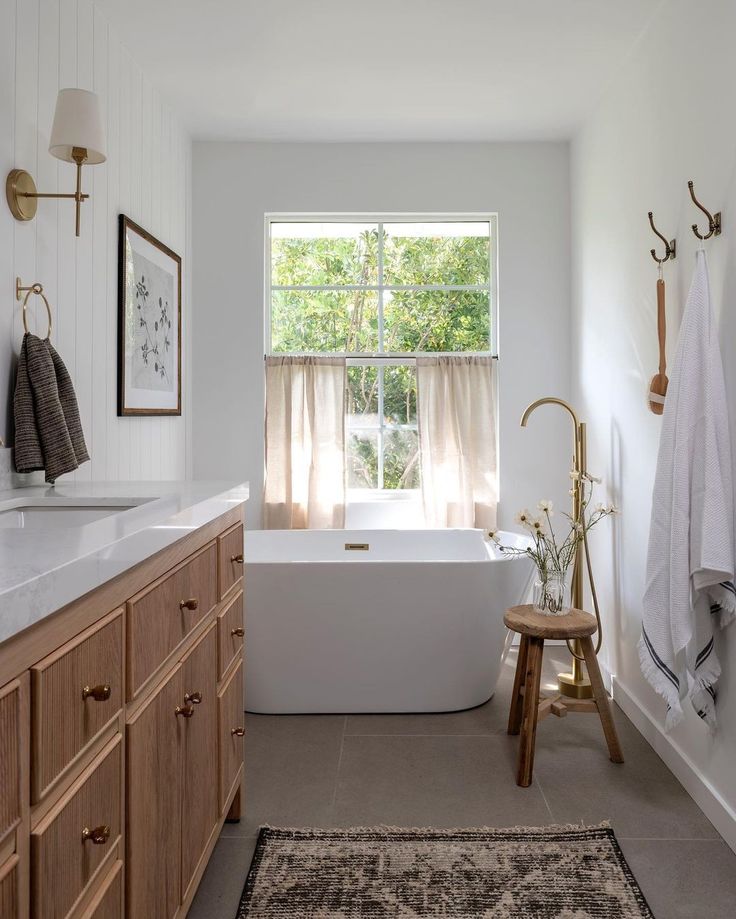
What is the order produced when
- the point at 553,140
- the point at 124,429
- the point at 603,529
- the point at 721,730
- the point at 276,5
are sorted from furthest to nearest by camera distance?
the point at 553,140 < the point at 603,529 < the point at 124,429 < the point at 276,5 < the point at 721,730

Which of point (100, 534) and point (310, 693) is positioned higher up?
point (100, 534)

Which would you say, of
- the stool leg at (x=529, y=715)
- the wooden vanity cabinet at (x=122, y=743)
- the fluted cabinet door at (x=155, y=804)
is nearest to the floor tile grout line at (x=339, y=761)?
the wooden vanity cabinet at (x=122, y=743)

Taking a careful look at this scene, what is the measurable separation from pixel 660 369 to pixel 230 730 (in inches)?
72.5

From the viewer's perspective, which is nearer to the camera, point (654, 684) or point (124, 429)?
point (654, 684)

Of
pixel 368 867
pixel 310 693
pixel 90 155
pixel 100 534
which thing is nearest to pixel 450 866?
pixel 368 867

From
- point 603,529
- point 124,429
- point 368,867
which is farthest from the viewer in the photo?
point 603,529

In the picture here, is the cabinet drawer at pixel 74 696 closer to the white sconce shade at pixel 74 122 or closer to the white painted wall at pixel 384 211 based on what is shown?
the white sconce shade at pixel 74 122

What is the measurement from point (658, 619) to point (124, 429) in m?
2.09

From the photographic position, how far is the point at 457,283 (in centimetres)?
411

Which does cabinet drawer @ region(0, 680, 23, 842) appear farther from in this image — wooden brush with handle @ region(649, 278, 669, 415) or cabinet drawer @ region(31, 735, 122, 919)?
wooden brush with handle @ region(649, 278, 669, 415)

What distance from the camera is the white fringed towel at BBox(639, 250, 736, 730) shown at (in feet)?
6.89

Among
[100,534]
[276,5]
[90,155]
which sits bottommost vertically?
[100,534]

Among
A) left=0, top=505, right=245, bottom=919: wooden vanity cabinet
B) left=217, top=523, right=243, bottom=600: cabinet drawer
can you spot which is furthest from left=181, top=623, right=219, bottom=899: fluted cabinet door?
left=217, top=523, right=243, bottom=600: cabinet drawer

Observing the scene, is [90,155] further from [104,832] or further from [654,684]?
[654,684]
